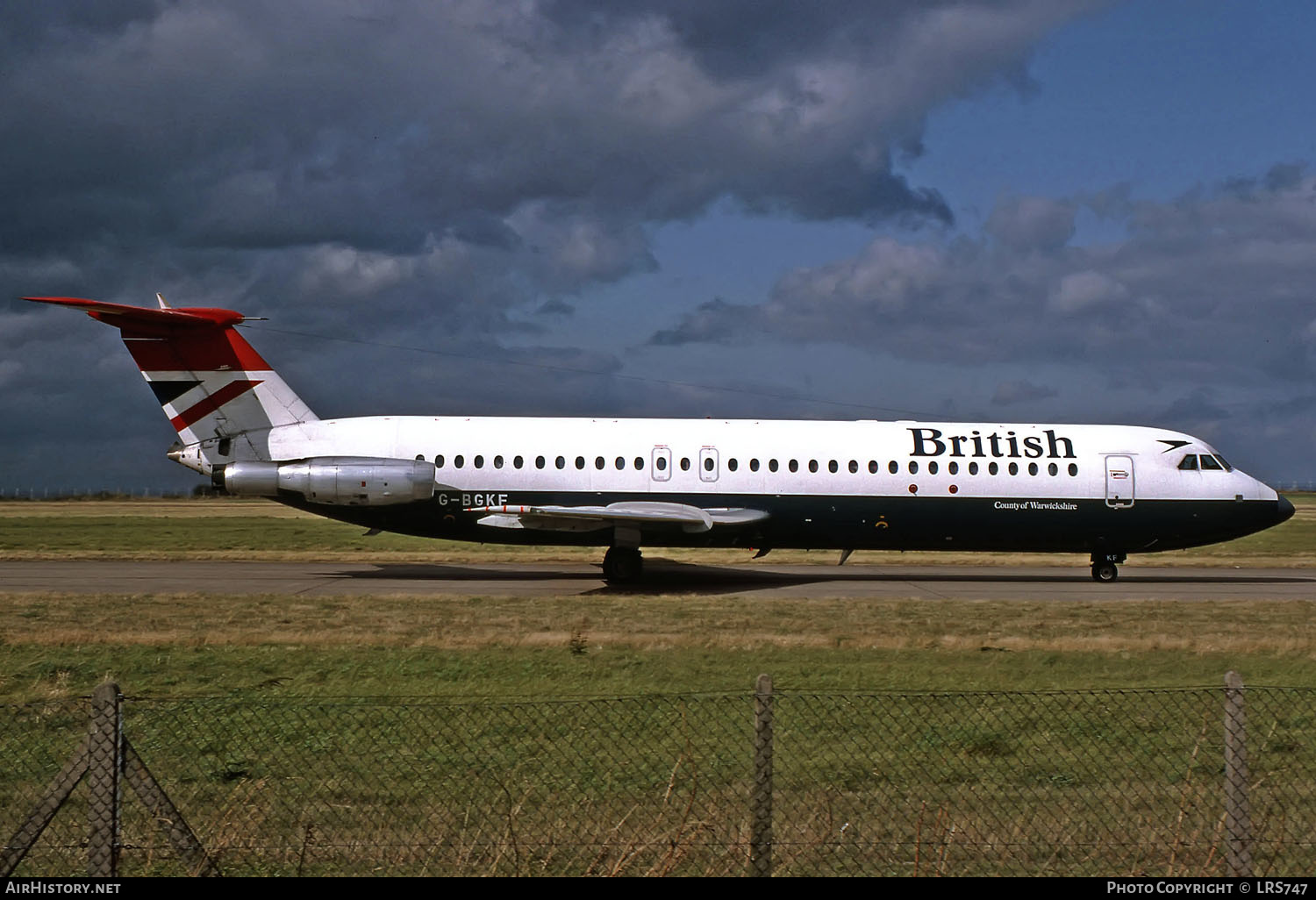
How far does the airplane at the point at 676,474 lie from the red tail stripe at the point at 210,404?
40 millimetres

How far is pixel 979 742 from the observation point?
9.99 meters

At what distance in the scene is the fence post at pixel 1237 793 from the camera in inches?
234

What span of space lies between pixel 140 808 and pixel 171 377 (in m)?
18.8

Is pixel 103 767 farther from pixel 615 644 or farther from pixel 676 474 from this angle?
pixel 676 474

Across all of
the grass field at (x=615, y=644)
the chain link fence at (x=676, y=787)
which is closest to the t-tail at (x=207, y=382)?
the grass field at (x=615, y=644)

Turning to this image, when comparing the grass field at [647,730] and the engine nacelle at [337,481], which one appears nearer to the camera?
the grass field at [647,730]

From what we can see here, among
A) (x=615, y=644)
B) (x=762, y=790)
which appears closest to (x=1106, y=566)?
(x=615, y=644)

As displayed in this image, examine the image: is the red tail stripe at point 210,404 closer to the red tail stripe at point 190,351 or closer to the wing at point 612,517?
the red tail stripe at point 190,351

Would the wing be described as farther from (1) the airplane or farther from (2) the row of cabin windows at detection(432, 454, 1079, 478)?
(2) the row of cabin windows at detection(432, 454, 1079, 478)

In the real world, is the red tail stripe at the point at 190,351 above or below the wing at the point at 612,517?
above

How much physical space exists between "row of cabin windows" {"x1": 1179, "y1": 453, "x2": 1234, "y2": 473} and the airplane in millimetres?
70

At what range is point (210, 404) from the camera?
81.3ft

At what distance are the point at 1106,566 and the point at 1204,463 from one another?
3290 millimetres
